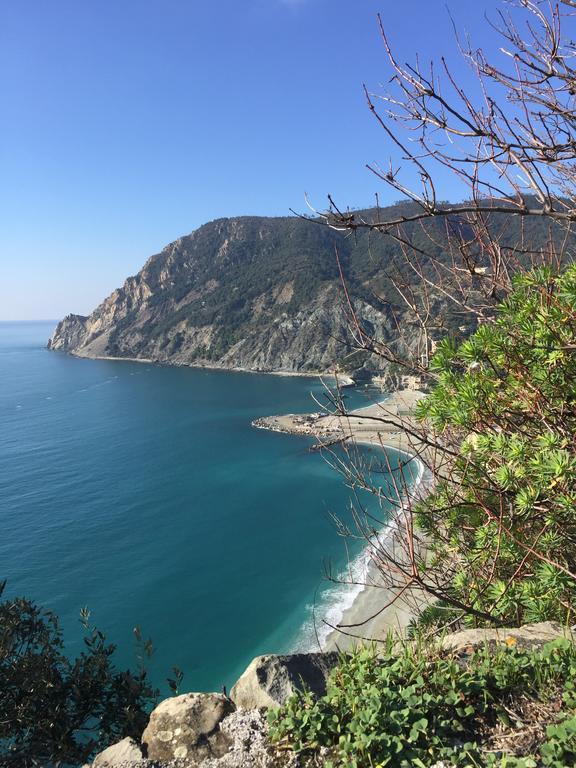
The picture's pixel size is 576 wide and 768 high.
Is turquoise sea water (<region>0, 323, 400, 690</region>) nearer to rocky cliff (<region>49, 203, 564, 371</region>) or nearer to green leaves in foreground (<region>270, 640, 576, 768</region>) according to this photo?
green leaves in foreground (<region>270, 640, 576, 768</region>)

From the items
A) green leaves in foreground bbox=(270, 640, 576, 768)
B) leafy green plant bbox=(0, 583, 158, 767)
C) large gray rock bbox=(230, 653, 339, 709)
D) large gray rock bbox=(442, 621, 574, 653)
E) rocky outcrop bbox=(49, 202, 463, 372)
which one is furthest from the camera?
rocky outcrop bbox=(49, 202, 463, 372)

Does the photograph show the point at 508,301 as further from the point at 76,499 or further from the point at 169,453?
the point at 169,453

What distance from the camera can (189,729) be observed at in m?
3.76

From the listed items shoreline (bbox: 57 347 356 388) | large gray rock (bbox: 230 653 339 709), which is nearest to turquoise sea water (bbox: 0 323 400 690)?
large gray rock (bbox: 230 653 339 709)

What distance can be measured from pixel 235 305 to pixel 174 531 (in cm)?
11423

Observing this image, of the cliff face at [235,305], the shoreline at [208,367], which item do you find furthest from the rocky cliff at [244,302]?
the shoreline at [208,367]

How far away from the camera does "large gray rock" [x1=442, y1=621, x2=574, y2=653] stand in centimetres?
391

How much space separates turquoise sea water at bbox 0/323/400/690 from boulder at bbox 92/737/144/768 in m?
8.87

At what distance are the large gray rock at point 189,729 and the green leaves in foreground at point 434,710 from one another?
0.57 m

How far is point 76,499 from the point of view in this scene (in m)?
38.3

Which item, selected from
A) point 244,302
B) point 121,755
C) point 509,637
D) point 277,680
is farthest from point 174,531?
point 244,302

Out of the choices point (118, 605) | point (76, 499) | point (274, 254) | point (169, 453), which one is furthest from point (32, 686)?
point (274, 254)

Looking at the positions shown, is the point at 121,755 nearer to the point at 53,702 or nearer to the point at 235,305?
the point at 53,702

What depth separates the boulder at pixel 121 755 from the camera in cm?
362
